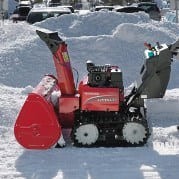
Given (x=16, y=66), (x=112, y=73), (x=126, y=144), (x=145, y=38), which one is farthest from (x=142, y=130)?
(x=145, y=38)

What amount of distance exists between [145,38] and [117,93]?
603cm

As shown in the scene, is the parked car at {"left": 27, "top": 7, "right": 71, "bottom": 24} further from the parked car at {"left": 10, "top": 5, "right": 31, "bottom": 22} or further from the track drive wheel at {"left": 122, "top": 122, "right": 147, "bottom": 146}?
the track drive wheel at {"left": 122, "top": 122, "right": 147, "bottom": 146}

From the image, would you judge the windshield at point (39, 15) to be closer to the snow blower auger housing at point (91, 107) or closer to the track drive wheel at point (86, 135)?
the snow blower auger housing at point (91, 107)

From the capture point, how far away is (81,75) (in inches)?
434

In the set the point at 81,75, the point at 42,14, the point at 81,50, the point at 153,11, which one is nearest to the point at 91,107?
the point at 81,75

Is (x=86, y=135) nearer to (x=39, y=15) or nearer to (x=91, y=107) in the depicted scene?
(x=91, y=107)

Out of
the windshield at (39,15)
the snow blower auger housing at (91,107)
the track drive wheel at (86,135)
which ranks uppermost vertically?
the snow blower auger housing at (91,107)

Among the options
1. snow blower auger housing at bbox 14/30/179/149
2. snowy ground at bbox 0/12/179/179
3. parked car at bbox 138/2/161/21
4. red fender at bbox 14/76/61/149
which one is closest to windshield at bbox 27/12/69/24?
snowy ground at bbox 0/12/179/179

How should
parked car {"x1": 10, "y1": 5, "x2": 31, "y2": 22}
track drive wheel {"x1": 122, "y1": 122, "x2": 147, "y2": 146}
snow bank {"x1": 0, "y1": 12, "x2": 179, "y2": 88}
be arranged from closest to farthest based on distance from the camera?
track drive wheel {"x1": 122, "y1": 122, "x2": 147, "y2": 146} < snow bank {"x1": 0, "y1": 12, "x2": 179, "y2": 88} < parked car {"x1": 10, "y1": 5, "x2": 31, "y2": 22}

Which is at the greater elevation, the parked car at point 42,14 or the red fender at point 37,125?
the red fender at point 37,125

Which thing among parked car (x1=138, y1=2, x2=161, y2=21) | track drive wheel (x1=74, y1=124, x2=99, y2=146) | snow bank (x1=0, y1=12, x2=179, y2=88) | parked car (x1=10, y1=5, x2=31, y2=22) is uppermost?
track drive wheel (x1=74, y1=124, x2=99, y2=146)

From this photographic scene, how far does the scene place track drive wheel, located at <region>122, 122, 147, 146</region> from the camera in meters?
6.57

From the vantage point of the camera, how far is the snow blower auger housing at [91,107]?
6.48 metres

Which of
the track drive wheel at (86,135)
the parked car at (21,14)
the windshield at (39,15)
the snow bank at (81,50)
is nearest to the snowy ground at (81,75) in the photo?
the snow bank at (81,50)
